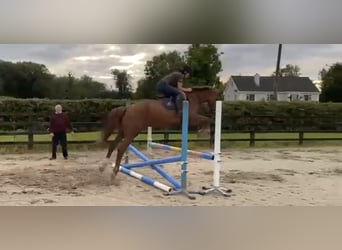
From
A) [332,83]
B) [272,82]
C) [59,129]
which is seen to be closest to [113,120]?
[59,129]

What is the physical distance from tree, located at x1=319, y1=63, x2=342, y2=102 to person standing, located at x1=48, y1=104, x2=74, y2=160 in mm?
1975

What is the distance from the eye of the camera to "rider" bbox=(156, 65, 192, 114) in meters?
3.33

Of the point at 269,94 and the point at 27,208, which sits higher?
the point at 269,94

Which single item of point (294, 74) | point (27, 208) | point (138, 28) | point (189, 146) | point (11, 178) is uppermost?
point (138, 28)

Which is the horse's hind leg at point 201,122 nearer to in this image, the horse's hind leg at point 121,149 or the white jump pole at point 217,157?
the white jump pole at point 217,157

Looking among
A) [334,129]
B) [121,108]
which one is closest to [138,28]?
[121,108]

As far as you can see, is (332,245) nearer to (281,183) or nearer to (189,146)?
(281,183)

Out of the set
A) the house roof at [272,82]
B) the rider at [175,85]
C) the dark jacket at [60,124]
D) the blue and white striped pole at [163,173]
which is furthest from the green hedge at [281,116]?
the dark jacket at [60,124]

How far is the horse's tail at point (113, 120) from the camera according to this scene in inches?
133

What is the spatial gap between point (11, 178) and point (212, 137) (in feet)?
5.15

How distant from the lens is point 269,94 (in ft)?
11.4

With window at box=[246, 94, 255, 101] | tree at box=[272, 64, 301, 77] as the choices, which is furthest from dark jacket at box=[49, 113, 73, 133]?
tree at box=[272, 64, 301, 77]

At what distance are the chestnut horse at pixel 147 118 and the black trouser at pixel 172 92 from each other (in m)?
0.05

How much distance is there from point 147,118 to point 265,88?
944 mm
